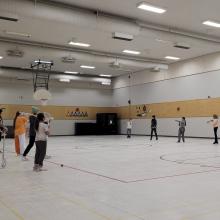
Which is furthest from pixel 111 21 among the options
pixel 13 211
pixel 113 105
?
pixel 113 105

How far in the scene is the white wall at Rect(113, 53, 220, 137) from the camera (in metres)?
22.5

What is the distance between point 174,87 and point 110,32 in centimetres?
1217

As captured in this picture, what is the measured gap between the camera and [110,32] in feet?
48.4

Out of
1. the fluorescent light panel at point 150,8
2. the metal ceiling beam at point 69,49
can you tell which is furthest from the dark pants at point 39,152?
the metal ceiling beam at point 69,49

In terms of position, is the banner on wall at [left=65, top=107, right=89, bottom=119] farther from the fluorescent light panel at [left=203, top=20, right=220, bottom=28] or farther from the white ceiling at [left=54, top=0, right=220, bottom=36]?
the fluorescent light panel at [left=203, top=20, right=220, bottom=28]

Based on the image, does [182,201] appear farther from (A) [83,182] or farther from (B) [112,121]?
(B) [112,121]

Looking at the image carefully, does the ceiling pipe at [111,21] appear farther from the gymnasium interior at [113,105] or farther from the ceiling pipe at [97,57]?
the ceiling pipe at [97,57]

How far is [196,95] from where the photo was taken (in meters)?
23.6

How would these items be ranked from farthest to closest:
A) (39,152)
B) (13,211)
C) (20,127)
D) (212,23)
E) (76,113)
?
1. (76,113)
2. (212,23)
3. (20,127)
4. (39,152)
5. (13,211)

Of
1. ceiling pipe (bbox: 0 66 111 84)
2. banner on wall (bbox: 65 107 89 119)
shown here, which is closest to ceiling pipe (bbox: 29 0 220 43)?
ceiling pipe (bbox: 0 66 111 84)

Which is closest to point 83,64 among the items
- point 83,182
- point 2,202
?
point 83,182

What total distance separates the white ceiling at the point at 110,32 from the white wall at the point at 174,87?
1199 millimetres

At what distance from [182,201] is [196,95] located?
64.5 ft

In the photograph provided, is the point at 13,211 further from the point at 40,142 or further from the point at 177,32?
the point at 177,32
